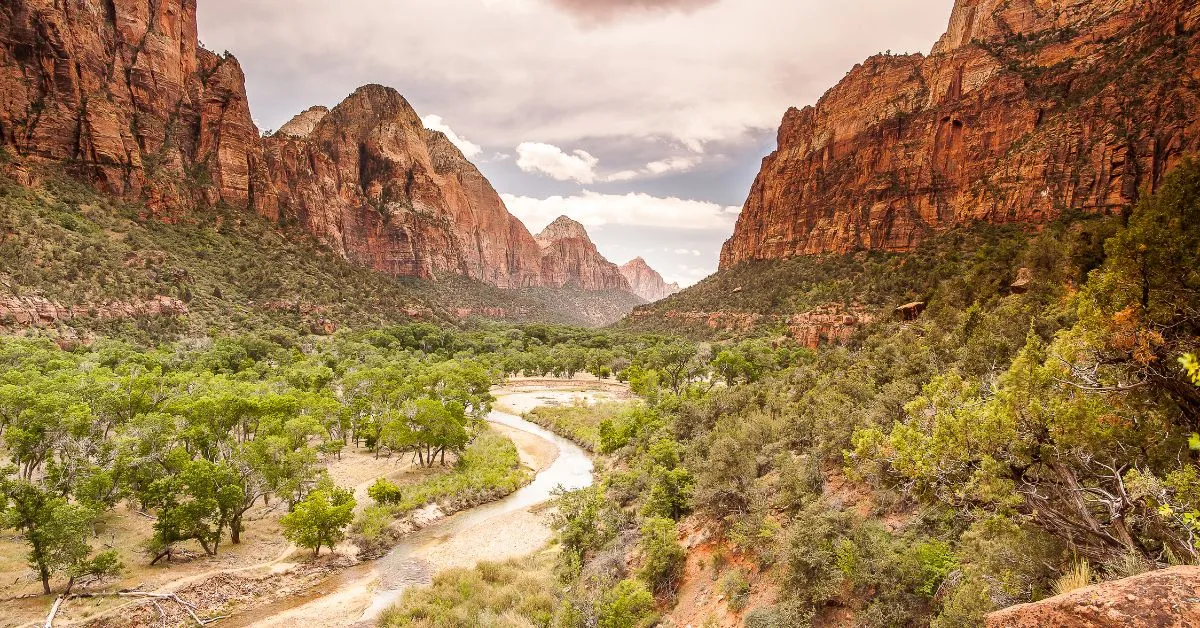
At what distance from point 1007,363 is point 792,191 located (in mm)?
123789

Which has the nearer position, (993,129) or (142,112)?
(993,129)

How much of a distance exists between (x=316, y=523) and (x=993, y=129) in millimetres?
106253

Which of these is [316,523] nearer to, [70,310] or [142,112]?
[70,310]

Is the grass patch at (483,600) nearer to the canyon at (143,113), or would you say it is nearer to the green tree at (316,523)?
the green tree at (316,523)

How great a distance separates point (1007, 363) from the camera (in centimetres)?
1653

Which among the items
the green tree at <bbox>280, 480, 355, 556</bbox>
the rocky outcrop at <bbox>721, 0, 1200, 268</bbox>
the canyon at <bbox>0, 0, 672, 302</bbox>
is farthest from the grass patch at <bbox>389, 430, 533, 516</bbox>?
the canyon at <bbox>0, 0, 672, 302</bbox>

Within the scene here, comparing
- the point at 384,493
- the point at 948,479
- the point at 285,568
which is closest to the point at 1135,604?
the point at 948,479

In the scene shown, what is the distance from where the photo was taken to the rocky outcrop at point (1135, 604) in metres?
4.09

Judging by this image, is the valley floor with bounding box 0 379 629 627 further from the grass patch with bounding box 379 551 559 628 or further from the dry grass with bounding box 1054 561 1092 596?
the dry grass with bounding box 1054 561 1092 596

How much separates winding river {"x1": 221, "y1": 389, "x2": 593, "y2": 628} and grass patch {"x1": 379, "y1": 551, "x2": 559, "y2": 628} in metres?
1.43

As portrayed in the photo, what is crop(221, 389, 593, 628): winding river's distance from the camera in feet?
60.5

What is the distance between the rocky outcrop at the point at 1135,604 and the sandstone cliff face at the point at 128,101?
11088 centimetres

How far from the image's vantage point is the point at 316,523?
73.0 ft

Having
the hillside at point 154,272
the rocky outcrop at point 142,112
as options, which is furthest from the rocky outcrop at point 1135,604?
the rocky outcrop at point 142,112
